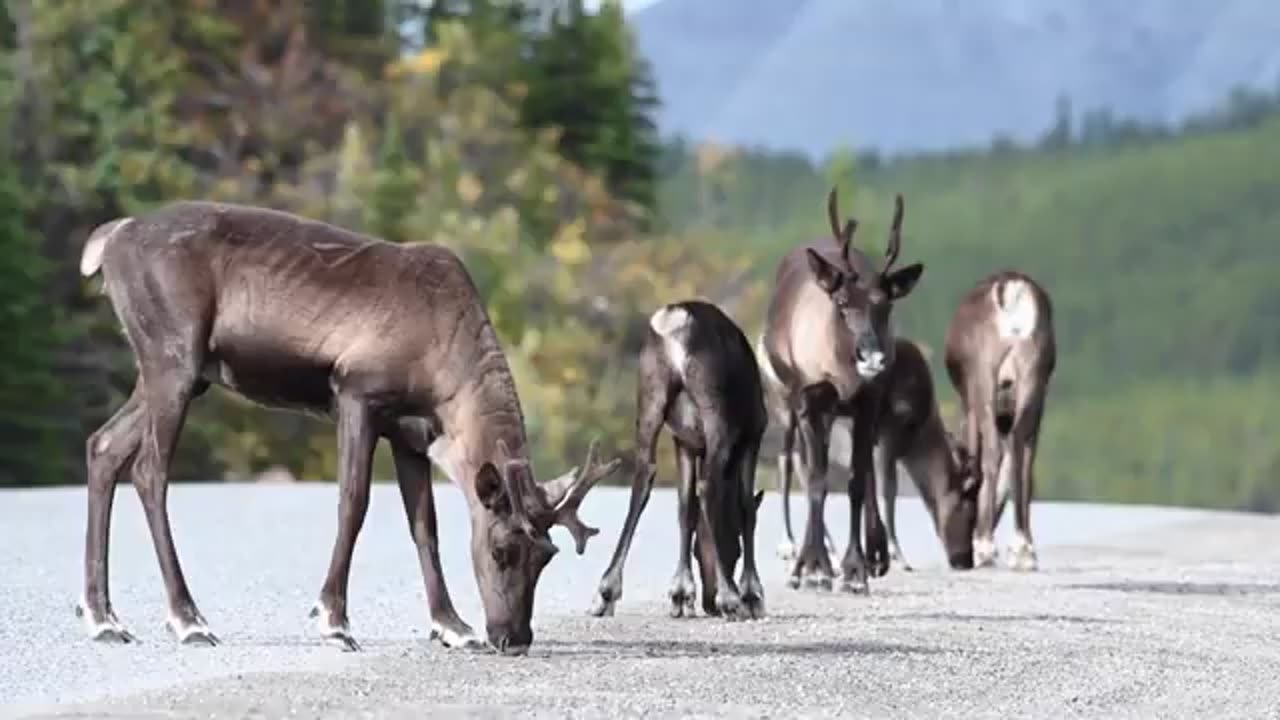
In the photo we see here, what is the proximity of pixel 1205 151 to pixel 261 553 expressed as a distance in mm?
163222

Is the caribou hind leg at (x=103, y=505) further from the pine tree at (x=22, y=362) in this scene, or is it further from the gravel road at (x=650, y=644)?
the pine tree at (x=22, y=362)

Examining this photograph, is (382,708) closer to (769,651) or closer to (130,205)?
(769,651)

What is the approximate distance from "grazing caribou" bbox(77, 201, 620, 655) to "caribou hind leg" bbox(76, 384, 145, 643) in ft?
0.05

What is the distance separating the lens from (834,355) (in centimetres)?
2020

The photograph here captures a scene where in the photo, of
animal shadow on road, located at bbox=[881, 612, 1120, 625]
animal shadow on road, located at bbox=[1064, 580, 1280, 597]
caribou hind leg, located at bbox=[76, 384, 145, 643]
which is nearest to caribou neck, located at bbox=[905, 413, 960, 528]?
animal shadow on road, located at bbox=[1064, 580, 1280, 597]

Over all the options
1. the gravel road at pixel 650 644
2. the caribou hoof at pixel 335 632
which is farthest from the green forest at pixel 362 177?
the caribou hoof at pixel 335 632

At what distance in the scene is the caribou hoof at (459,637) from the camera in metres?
15.6

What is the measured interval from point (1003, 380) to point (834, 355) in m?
4.27

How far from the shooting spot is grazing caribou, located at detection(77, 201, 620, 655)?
1544cm

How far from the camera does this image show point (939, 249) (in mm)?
157125

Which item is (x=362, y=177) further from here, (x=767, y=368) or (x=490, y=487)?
Answer: (x=490, y=487)

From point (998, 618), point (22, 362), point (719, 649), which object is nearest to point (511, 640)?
point (719, 649)

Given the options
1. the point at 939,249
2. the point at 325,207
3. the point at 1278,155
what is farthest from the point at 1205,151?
the point at 325,207

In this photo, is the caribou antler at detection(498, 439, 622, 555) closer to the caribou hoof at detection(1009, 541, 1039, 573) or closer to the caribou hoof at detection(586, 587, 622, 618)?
the caribou hoof at detection(586, 587, 622, 618)
